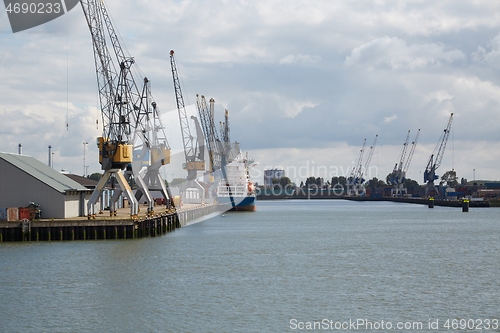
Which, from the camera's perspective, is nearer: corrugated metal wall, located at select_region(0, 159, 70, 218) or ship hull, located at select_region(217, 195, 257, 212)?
corrugated metal wall, located at select_region(0, 159, 70, 218)

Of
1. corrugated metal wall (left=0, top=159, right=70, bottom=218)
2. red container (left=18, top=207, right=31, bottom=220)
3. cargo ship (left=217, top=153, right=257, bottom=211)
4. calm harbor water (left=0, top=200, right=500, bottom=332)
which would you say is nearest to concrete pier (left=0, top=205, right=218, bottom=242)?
calm harbor water (left=0, top=200, right=500, bottom=332)

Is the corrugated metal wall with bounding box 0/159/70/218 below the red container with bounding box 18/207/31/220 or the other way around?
the other way around

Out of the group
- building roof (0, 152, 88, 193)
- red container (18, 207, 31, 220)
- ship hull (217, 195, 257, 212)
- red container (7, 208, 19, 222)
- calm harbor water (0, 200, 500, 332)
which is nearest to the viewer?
calm harbor water (0, 200, 500, 332)

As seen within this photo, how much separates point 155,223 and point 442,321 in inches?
1692

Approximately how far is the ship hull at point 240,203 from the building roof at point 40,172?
67.7 metres

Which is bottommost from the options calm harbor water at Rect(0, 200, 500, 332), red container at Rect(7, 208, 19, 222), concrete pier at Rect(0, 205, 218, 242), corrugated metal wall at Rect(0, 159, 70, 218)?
calm harbor water at Rect(0, 200, 500, 332)

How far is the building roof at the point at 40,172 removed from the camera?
204 ft

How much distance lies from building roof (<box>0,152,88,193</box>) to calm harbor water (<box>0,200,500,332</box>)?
25.6ft

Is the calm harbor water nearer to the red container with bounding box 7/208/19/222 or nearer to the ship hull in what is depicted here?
the red container with bounding box 7/208/19/222

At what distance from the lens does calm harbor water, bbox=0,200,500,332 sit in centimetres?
3025

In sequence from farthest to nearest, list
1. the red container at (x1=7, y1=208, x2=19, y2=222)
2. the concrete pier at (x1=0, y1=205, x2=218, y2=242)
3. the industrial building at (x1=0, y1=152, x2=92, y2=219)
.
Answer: the industrial building at (x1=0, y1=152, x2=92, y2=219) < the red container at (x1=7, y1=208, x2=19, y2=222) < the concrete pier at (x1=0, y1=205, x2=218, y2=242)

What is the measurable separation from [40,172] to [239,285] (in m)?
34.6

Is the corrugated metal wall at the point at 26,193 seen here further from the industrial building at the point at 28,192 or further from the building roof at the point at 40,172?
the building roof at the point at 40,172

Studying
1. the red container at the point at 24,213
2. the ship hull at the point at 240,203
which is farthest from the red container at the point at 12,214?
the ship hull at the point at 240,203
